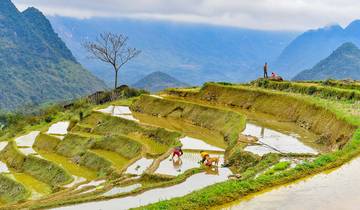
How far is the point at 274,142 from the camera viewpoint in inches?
1081

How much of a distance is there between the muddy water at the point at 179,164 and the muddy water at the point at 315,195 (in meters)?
8.59

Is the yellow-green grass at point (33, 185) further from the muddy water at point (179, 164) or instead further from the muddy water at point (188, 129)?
the muddy water at point (188, 129)

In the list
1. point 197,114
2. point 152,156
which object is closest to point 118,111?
point 197,114

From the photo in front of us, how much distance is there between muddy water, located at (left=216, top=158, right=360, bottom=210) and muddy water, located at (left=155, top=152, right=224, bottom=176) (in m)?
8.59

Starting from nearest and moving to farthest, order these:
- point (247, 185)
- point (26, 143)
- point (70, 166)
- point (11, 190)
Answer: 1. point (247, 185)
2. point (11, 190)
3. point (70, 166)
4. point (26, 143)

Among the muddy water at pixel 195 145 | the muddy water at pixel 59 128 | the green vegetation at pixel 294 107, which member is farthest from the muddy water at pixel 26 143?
the green vegetation at pixel 294 107

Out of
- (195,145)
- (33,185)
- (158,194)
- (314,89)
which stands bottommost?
(33,185)

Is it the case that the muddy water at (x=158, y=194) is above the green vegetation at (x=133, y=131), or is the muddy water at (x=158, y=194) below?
above

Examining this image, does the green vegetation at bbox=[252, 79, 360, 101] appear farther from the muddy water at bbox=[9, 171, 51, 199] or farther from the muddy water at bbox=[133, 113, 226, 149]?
the muddy water at bbox=[9, 171, 51, 199]

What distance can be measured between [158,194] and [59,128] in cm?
3186

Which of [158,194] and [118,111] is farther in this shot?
[118,111]

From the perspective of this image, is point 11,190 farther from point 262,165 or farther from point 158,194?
point 262,165

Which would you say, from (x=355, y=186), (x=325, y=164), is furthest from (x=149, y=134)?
(x=355, y=186)

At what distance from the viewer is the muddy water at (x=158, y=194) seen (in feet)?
59.5
